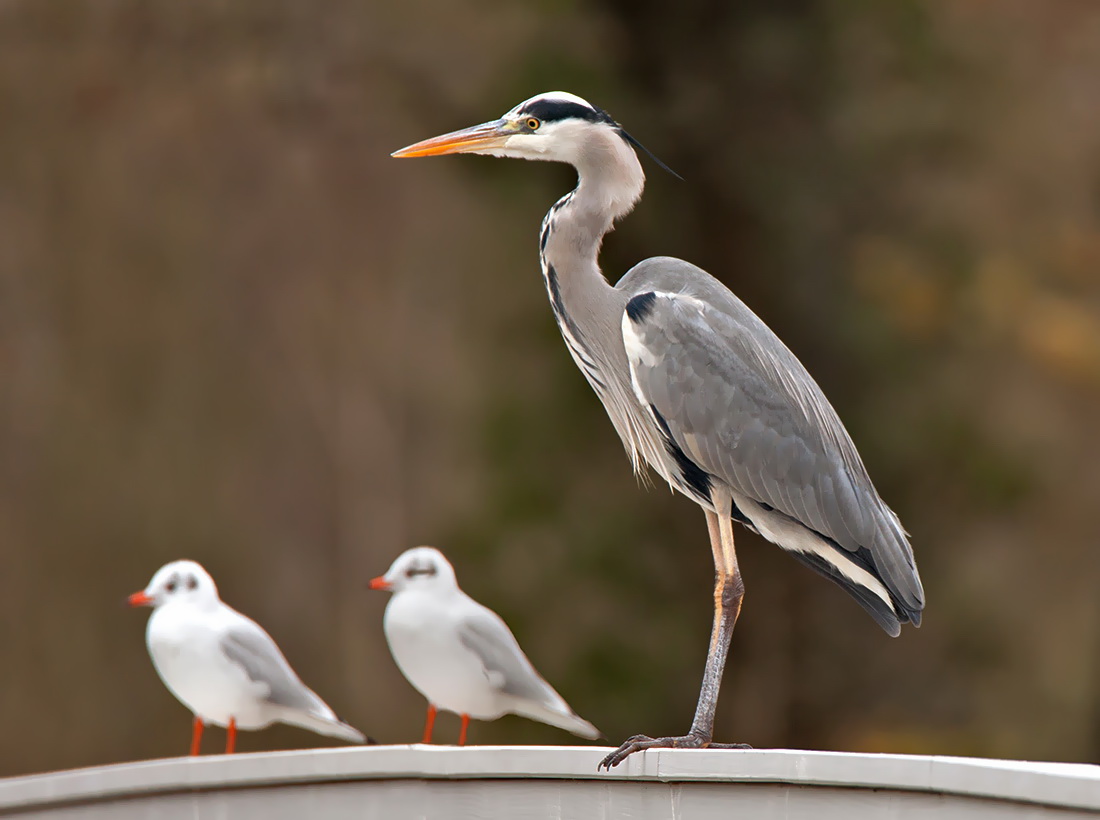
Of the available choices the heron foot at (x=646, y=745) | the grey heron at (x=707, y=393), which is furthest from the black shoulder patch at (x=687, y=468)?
the heron foot at (x=646, y=745)

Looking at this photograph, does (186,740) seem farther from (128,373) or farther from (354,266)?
(354,266)

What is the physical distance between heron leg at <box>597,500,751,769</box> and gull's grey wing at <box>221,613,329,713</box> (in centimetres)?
120

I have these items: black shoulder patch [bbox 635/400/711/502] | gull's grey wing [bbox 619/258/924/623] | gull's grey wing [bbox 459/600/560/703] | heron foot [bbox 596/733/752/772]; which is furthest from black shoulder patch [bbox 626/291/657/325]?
gull's grey wing [bbox 459/600/560/703]

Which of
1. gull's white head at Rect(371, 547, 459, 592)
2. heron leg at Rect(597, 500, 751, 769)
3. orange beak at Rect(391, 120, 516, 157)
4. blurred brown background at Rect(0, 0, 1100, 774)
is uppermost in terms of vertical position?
blurred brown background at Rect(0, 0, 1100, 774)

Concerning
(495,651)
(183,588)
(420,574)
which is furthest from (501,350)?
(495,651)

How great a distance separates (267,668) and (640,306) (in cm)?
146

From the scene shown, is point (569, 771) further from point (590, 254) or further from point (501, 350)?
point (501, 350)

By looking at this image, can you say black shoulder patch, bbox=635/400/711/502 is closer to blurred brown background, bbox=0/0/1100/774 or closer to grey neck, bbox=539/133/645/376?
grey neck, bbox=539/133/645/376

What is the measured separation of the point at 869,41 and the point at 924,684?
363 centimetres

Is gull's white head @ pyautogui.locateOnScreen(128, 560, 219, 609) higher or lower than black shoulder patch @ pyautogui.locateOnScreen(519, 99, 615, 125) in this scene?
lower

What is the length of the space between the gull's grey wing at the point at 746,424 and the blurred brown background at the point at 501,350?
489 cm

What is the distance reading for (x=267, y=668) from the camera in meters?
3.90

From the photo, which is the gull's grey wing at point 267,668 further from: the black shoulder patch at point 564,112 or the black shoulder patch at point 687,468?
the black shoulder patch at point 564,112

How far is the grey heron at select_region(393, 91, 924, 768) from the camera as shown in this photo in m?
3.13
